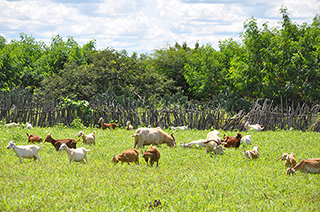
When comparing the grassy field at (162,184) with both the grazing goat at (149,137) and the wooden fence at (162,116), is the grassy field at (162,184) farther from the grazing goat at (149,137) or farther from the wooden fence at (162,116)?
the wooden fence at (162,116)

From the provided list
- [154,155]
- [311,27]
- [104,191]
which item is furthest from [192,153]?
[311,27]

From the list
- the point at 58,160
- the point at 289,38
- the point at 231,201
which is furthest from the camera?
the point at 289,38

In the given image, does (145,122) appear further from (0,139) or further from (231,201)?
(231,201)

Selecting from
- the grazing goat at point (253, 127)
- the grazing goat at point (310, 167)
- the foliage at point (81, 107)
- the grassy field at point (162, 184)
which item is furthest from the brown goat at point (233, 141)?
the foliage at point (81, 107)

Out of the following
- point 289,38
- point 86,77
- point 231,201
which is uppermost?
point 289,38

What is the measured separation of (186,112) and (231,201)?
382 inches

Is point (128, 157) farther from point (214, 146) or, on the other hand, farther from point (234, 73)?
point (234, 73)

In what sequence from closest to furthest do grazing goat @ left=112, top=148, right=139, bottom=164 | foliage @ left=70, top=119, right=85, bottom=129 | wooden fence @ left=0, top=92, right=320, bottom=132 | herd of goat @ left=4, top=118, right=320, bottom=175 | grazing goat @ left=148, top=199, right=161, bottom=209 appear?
grazing goat @ left=148, top=199, right=161, bottom=209, herd of goat @ left=4, top=118, right=320, bottom=175, grazing goat @ left=112, top=148, right=139, bottom=164, foliage @ left=70, top=119, right=85, bottom=129, wooden fence @ left=0, top=92, right=320, bottom=132

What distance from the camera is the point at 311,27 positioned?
20.0m

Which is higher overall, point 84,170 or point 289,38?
point 289,38

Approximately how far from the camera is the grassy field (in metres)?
5.92

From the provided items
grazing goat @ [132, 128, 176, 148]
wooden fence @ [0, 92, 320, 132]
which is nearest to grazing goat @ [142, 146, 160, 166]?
grazing goat @ [132, 128, 176, 148]

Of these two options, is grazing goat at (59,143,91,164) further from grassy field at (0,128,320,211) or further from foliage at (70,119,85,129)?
foliage at (70,119,85,129)

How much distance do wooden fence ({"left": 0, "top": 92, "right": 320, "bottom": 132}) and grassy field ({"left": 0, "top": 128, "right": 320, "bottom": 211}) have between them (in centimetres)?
544
